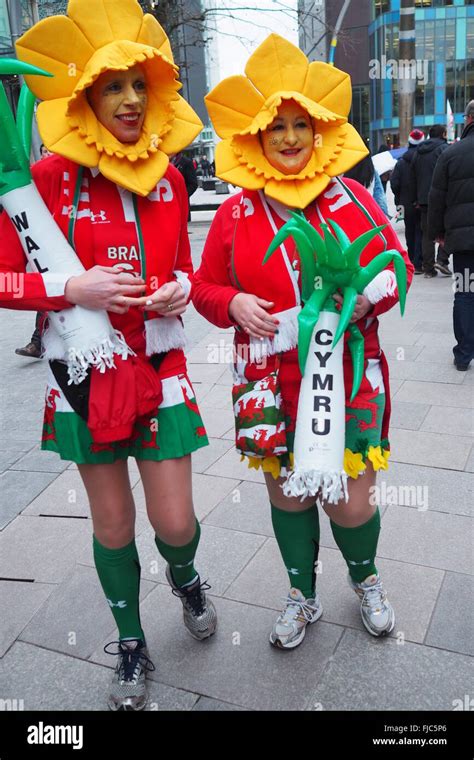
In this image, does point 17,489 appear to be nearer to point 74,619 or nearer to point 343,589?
point 74,619

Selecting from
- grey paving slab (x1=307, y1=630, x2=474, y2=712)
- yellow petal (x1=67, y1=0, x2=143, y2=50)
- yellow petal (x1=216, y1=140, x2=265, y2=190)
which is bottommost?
grey paving slab (x1=307, y1=630, x2=474, y2=712)

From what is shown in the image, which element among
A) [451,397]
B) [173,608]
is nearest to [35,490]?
[173,608]

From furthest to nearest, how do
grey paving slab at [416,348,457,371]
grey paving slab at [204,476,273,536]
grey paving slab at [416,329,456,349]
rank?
grey paving slab at [416,329,456,349] < grey paving slab at [416,348,457,371] < grey paving slab at [204,476,273,536]

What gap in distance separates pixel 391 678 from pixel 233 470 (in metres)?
1.81

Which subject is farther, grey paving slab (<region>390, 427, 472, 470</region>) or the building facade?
the building facade

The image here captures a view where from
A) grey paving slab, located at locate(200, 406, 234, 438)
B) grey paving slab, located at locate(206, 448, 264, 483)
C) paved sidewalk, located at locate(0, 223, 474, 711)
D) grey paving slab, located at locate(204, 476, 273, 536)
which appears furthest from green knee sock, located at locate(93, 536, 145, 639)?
grey paving slab, located at locate(200, 406, 234, 438)

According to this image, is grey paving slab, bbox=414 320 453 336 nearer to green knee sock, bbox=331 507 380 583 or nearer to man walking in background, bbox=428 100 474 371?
man walking in background, bbox=428 100 474 371

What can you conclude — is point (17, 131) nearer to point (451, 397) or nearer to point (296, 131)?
point (296, 131)

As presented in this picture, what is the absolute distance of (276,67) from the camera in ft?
7.14

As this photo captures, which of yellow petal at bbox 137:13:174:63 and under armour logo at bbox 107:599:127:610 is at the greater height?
yellow petal at bbox 137:13:174:63

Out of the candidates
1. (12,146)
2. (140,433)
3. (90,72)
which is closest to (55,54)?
(90,72)

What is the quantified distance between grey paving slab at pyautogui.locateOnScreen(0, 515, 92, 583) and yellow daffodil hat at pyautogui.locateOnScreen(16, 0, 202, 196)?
1847mm

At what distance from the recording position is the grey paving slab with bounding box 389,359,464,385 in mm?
5273

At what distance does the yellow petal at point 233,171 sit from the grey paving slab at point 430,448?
7.54 ft
